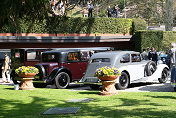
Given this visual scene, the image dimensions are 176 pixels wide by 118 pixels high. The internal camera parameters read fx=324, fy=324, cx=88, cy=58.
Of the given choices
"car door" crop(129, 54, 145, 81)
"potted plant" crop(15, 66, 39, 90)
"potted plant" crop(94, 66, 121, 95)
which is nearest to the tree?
"car door" crop(129, 54, 145, 81)

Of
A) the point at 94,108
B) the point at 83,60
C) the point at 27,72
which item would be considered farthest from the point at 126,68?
the point at 94,108

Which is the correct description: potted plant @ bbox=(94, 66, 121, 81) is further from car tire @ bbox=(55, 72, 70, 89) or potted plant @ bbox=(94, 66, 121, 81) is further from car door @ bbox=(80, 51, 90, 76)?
car door @ bbox=(80, 51, 90, 76)

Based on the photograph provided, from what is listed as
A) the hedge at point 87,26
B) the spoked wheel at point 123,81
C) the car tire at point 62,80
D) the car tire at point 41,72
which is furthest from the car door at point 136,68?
the hedge at point 87,26

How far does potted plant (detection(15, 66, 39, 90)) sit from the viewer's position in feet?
47.7

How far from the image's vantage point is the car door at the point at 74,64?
54.6ft

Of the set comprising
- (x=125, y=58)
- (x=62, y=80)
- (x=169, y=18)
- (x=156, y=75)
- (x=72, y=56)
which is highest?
(x=169, y=18)

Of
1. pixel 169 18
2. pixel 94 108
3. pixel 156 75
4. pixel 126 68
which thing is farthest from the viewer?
pixel 169 18

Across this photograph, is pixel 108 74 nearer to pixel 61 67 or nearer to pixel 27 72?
pixel 27 72

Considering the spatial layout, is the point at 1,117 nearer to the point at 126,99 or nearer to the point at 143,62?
the point at 126,99

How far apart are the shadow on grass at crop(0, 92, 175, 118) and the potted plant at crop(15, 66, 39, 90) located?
3389 mm

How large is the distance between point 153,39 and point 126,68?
25577mm

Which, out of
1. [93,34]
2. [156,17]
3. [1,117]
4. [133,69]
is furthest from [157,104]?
[156,17]

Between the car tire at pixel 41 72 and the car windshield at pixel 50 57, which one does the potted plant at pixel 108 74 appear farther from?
the car windshield at pixel 50 57

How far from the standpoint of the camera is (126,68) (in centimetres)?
1488
